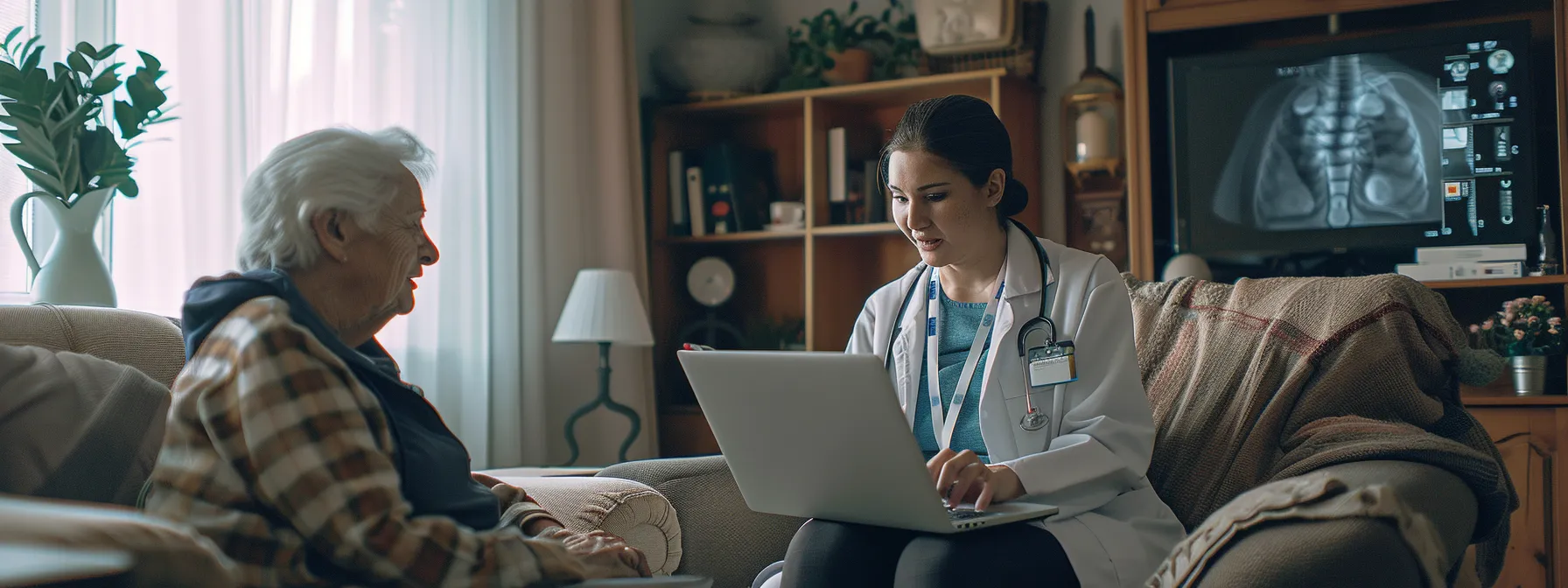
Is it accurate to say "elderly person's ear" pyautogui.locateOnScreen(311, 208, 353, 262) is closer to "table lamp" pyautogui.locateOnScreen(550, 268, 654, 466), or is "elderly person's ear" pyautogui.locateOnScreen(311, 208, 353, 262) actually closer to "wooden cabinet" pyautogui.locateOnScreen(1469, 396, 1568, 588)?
"table lamp" pyautogui.locateOnScreen(550, 268, 654, 466)

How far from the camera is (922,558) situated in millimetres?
1371

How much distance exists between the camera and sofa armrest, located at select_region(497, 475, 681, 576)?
1.68 m

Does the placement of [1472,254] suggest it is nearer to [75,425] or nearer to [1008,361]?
[1008,361]

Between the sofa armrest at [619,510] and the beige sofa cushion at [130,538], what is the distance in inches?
32.5

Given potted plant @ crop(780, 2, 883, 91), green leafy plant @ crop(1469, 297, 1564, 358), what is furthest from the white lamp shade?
green leafy plant @ crop(1469, 297, 1564, 358)

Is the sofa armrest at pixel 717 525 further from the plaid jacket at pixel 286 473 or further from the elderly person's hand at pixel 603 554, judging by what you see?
the plaid jacket at pixel 286 473

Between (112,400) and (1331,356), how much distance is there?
1.57 meters

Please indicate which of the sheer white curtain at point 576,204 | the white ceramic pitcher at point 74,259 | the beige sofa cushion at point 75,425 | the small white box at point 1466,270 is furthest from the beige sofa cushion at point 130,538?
the small white box at point 1466,270

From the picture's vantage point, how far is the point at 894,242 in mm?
3799

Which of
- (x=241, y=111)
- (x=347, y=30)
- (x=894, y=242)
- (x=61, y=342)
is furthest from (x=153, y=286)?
(x=894, y=242)

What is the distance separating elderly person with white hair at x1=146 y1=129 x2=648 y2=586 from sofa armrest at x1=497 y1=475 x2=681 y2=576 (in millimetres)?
369

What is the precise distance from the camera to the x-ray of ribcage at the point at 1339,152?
2822 millimetres

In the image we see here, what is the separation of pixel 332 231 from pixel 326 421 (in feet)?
0.82

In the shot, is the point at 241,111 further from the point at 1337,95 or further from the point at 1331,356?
the point at 1337,95
